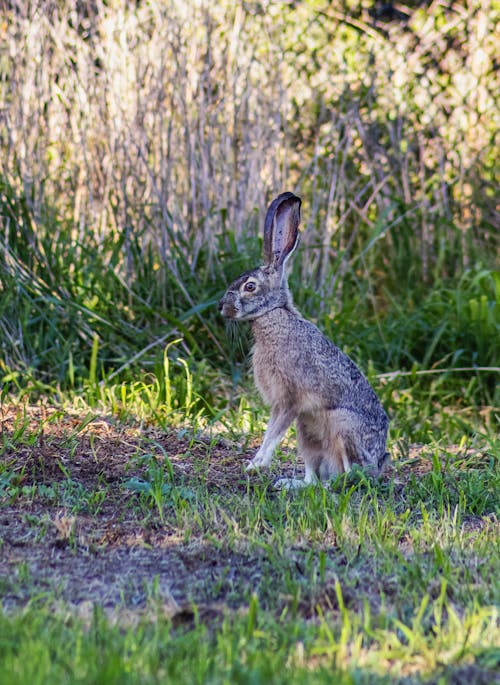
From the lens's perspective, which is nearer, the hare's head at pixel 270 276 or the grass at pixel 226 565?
the grass at pixel 226 565

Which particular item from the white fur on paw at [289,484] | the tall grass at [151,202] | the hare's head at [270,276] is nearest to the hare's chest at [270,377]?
the hare's head at [270,276]

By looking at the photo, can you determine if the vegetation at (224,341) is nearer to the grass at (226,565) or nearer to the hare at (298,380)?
the grass at (226,565)

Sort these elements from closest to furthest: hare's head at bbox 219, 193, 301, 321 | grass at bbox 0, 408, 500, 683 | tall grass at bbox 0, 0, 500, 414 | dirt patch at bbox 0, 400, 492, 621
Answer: grass at bbox 0, 408, 500, 683 → dirt patch at bbox 0, 400, 492, 621 → hare's head at bbox 219, 193, 301, 321 → tall grass at bbox 0, 0, 500, 414

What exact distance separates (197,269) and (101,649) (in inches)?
176

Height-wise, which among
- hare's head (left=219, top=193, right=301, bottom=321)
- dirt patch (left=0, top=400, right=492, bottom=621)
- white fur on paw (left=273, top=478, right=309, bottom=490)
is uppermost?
hare's head (left=219, top=193, right=301, bottom=321)

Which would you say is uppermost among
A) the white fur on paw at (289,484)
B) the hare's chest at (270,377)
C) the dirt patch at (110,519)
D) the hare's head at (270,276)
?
the hare's head at (270,276)

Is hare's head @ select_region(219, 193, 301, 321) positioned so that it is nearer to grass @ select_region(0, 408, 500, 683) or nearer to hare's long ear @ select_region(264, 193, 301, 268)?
hare's long ear @ select_region(264, 193, 301, 268)

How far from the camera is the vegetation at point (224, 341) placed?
2924 millimetres

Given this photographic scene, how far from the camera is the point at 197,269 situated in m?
6.95

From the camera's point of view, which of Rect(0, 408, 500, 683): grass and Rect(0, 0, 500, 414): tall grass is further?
Rect(0, 0, 500, 414): tall grass

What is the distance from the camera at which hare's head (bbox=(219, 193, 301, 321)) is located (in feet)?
15.9

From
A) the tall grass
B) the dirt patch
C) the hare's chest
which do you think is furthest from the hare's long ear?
the tall grass

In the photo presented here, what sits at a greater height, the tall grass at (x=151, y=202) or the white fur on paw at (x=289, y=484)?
the tall grass at (x=151, y=202)

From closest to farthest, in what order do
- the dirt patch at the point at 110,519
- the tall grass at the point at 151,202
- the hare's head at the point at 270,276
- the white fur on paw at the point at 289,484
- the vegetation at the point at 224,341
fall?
the vegetation at the point at 224,341
the dirt patch at the point at 110,519
the white fur on paw at the point at 289,484
the hare's head at the point at 270,276
the tall grass at the point at 151,202
